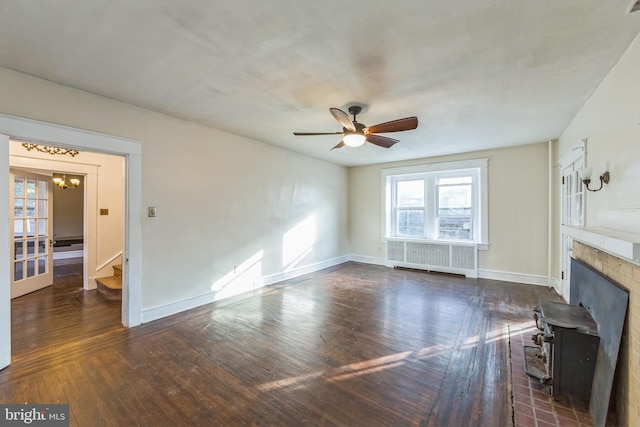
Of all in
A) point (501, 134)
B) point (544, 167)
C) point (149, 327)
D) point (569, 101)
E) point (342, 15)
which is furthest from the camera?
point (544, 167)

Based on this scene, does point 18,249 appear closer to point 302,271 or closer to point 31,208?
point 31,208

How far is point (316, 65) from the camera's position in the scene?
7.68ft

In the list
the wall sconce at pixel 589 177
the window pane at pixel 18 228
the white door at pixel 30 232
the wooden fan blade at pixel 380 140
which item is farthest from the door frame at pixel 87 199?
the wall sconce at pixel 589 177

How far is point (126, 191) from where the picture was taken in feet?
10.6

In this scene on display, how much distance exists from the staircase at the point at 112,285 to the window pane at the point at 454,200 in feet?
21.1

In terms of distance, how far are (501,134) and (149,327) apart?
5858mm

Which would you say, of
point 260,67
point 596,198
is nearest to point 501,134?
point 596,198

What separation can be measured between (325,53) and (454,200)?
16.2 feet

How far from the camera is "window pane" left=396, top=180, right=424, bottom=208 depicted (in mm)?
6457

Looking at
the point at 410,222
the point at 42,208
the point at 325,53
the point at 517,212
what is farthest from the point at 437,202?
the point at 42,208

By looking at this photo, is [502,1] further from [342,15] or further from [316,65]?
[316,65]

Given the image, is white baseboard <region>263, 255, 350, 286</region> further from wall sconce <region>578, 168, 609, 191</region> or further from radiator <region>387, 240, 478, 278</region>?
wall sconce <region>578, 168, 609, 191</region>

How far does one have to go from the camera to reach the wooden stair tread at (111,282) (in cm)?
432

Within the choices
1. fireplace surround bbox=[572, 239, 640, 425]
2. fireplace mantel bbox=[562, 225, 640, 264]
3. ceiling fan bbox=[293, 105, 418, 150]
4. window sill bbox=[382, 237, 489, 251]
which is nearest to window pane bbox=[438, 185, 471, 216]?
window sill bbox=[382, 237, 489, 251]
